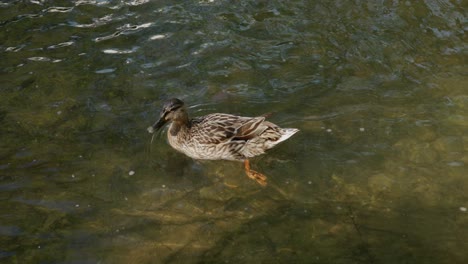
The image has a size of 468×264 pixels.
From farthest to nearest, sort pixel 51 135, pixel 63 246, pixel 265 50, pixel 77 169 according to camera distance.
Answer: pixel 265 50 → pixel 51 135 → pixel 77 169 → pixel 63 246

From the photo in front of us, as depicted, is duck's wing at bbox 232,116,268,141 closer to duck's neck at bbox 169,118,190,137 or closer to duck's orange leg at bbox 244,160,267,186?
duck's orange leg at bbox 244,160,267,186

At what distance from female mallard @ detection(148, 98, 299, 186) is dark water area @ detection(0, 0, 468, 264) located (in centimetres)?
21

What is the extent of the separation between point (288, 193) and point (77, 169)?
9.76ft

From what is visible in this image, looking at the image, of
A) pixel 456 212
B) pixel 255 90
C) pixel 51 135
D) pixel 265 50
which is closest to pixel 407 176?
pixel 456 212

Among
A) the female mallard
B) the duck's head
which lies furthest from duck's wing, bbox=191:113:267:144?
the duck's head

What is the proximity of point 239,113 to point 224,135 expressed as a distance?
93cm

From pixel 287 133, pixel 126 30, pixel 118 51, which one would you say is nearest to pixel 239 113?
pixel 287 133

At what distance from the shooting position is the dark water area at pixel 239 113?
6199 millimetres

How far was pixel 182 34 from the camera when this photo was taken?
9977 mm

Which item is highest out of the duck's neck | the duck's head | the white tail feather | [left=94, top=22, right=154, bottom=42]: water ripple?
[left=94, top=22, right=154, bottom=42]: water ripple

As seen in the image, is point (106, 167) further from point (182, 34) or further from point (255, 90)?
point (182, 34)

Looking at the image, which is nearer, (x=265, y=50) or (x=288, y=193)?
(x=288, y=193)

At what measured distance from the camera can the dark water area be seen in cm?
620

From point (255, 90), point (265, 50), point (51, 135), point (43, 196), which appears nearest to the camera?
point (43, 196)
